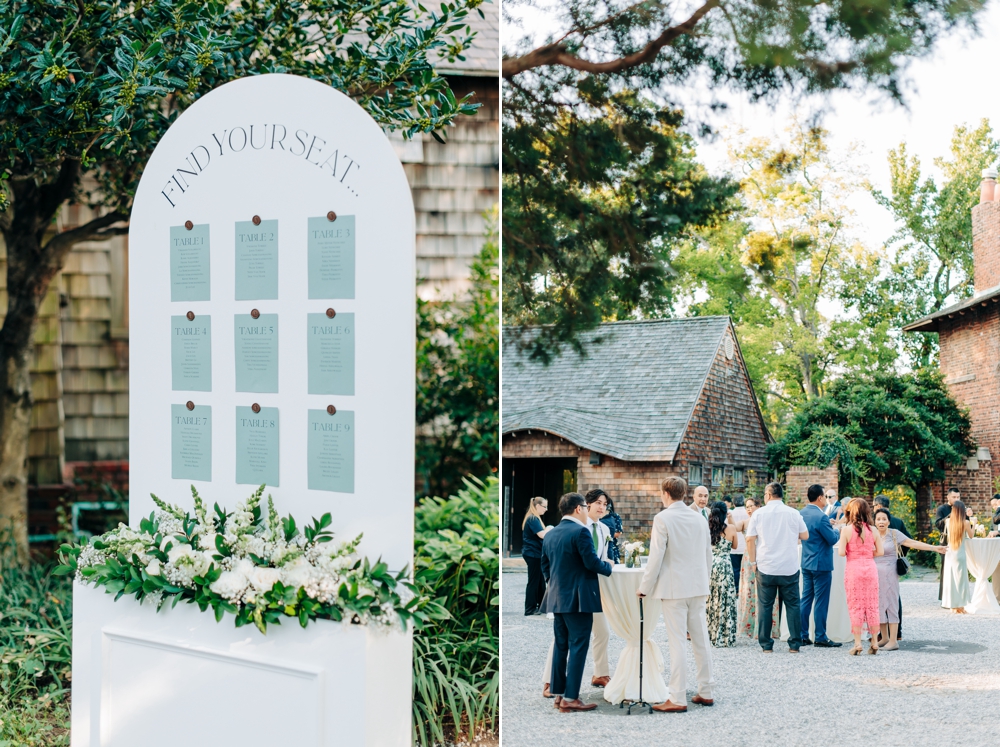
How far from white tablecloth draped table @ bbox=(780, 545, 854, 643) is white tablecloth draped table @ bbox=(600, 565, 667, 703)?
0.52 m

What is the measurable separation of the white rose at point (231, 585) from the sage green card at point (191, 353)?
79 centimetres

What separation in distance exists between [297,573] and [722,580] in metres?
1.62

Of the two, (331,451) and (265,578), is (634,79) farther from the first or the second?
(265,578)

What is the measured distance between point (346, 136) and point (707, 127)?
144 centimetres

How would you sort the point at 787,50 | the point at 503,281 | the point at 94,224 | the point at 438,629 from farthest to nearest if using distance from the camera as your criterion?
the point at 94,224
the point at 438,629
the point at 503,281
the point at 787,50

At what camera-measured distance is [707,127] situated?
11.2 feet

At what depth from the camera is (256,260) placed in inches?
131

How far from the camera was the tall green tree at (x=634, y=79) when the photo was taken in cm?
319

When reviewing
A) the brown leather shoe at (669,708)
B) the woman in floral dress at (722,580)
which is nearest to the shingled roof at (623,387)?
the woman in floral dress at (722,580)

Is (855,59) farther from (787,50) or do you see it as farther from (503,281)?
(503,281)

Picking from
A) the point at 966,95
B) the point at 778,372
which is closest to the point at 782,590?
the point at 778,372

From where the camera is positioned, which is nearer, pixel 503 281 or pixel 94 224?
pixel 503 281

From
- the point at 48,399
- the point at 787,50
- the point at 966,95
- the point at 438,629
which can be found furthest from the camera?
the point at 48,399

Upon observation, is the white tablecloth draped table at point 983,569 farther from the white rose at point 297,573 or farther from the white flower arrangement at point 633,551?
the white rose at point 297,573
